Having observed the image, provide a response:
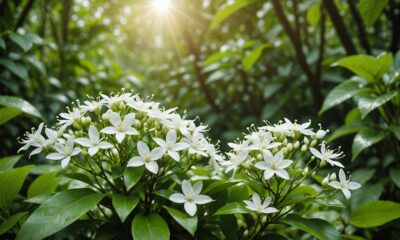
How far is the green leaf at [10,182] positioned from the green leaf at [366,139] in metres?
1.51

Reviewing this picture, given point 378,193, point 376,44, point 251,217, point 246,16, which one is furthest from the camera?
point 246,16

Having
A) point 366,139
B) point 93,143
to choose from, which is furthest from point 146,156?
point 366,139

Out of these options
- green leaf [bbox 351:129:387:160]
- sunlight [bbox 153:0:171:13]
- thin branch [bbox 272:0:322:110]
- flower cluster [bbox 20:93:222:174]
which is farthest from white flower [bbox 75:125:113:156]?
sunlight [bbox 153:0:171:13]

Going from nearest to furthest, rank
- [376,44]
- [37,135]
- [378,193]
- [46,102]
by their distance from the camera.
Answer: [37,135] < [378,193] < [46,102] < [376,44]

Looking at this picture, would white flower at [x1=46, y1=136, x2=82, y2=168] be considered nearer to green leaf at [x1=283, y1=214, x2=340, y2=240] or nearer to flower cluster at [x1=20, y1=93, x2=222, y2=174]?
flower cluster at [x1=20, y1=93, x2=222, y2=174]

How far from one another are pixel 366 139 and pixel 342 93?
0.30 meters

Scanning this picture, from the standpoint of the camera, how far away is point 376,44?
12.3 ft

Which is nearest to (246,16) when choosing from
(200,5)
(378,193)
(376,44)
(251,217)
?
(200,5)

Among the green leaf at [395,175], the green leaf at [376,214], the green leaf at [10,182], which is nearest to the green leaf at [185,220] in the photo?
the green leaf at [10,182]

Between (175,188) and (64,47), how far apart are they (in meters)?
2.38

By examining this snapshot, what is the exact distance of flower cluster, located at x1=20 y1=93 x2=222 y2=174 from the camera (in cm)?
136

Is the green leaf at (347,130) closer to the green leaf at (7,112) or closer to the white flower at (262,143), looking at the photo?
the white flower at (262,143)

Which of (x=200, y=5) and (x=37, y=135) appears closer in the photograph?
(x=37, y=135)

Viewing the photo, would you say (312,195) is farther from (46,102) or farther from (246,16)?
(246,16)
